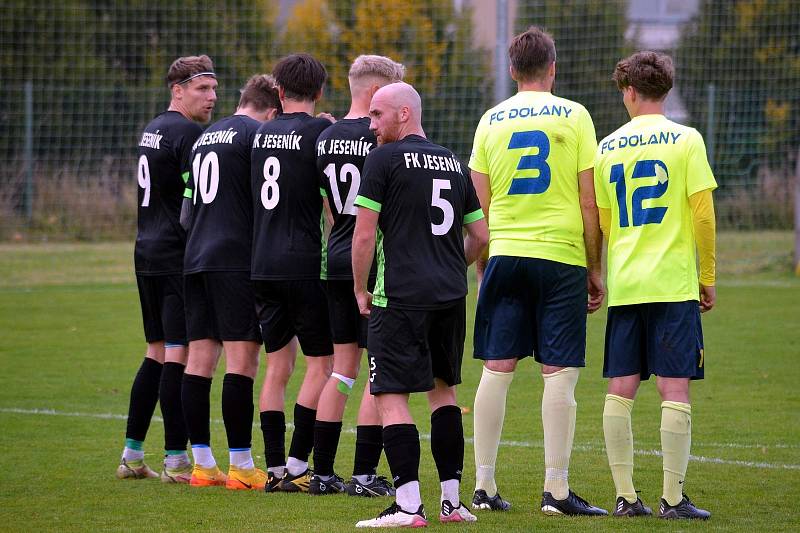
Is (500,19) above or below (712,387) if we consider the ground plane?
above

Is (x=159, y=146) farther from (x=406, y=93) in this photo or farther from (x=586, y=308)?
(x=586, y=308)

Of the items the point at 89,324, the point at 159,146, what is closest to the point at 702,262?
the point at 159,146

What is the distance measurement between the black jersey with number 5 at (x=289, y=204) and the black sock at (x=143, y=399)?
119cm

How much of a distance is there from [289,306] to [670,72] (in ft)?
7.44

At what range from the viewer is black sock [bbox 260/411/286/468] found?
21.2ft

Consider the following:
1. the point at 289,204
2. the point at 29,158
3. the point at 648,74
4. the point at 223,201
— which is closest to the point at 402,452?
the point at 289,204

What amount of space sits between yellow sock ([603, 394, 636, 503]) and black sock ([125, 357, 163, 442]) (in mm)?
2763

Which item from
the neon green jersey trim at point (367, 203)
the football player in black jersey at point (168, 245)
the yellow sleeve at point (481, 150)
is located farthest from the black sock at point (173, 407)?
the yellow sleeve at point (481, 150)

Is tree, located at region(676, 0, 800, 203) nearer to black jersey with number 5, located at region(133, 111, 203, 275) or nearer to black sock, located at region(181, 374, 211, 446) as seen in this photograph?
black jersey with number 5, located at region(133, 111, 203, 275)

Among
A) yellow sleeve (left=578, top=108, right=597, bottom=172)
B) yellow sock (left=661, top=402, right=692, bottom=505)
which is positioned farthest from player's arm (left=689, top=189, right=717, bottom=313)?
yellow sock (left=661, top=402, right=692, bottom=505)

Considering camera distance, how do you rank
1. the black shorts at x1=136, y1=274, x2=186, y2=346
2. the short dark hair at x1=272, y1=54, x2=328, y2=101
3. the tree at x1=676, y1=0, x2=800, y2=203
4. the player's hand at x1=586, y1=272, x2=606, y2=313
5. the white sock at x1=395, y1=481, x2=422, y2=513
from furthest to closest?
the tree at x1=676, y1=0, x2=800, y2=203 < the black shorts at x1=136, y1=274, x2=186, y2=346 < the short dark hair at x1=272, y1=54, x2=328, y2=101 < the player's hand at x1=586, y1=272, x2=606, y2=313 < the white sock at x1=395, y1=481, x2=422, y2=513

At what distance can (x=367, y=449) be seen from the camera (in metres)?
6.28

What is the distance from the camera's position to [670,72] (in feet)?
18.6

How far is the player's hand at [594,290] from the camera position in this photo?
19.3 feet
